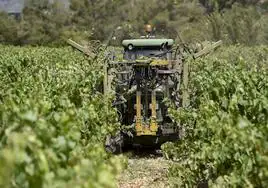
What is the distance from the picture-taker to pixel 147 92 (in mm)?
11000

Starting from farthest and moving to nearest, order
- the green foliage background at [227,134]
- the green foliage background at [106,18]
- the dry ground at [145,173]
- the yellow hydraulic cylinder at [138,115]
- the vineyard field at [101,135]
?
the green foliage background at [106,18] → the yellow hydraulic cylinder at [138,115] → the dry ground at [145,173] → the green foliage background at [227,134] → the vineyard field at [101,135]

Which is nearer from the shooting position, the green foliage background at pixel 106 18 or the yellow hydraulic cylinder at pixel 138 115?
the yellow hydraulic cylinder at pixel 138 115

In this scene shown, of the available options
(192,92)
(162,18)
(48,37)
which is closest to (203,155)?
(192,92)

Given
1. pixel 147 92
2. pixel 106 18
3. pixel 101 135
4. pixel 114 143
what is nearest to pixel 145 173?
pixel 114 143

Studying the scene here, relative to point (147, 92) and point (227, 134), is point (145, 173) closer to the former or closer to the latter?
point (147, 92)

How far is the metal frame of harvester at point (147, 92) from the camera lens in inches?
427

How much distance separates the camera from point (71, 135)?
4539 millimetres

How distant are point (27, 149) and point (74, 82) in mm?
4856

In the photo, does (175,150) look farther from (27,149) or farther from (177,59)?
(27,149)

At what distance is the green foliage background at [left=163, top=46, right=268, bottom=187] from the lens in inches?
210

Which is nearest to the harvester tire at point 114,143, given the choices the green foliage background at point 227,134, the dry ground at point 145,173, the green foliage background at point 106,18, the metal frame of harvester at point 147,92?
the metal frame of harvester at point 147,92

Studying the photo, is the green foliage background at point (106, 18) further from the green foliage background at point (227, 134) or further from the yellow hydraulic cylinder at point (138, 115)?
the green foliage background at point (227, 134)

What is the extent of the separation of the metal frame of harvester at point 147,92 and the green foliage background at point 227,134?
0.73 metres

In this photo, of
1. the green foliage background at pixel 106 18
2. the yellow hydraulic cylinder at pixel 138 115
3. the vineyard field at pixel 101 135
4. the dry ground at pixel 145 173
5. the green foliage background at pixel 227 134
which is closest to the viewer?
the vineyard field at pixel 101 135
